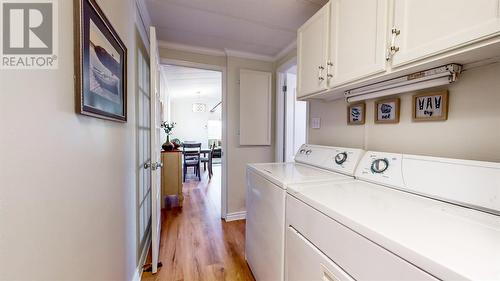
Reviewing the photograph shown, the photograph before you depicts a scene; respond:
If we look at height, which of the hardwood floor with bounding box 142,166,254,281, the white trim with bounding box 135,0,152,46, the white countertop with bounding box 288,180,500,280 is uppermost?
A: the white trim with bounding box 135,0,152,46

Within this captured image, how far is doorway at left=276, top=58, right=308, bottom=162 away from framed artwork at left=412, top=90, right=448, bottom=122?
1.67m

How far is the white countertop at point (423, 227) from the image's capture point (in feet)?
1.57

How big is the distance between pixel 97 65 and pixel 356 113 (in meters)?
1.61

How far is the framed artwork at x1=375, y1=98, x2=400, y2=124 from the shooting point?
4.03ft

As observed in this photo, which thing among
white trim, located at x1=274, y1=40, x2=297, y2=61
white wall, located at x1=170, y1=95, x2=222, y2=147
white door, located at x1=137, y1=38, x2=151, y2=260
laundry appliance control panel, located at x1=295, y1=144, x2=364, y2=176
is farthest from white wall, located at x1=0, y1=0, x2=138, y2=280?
white wall, located at x1=170, y1=95, x2=222, y2=147

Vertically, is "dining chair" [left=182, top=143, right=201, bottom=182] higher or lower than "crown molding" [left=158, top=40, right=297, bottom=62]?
lower

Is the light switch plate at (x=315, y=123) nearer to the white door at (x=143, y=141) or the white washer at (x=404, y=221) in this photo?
the white washer at (x=404, y=221)

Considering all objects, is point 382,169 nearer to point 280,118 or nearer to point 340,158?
point 340,158

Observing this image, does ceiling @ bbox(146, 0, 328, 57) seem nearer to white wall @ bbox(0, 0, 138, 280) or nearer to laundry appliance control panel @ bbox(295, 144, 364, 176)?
white wall @ bbox(0, 0, 138, 280)

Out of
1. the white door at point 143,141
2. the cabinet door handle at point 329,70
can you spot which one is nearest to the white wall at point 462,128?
the cabinet door handle at point 329,70

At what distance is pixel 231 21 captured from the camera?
1978mm

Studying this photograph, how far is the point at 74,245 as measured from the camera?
0.71 m

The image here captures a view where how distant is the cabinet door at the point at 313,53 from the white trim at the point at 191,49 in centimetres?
129

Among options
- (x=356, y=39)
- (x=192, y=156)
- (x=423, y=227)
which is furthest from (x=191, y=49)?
(x=192, y=156)
